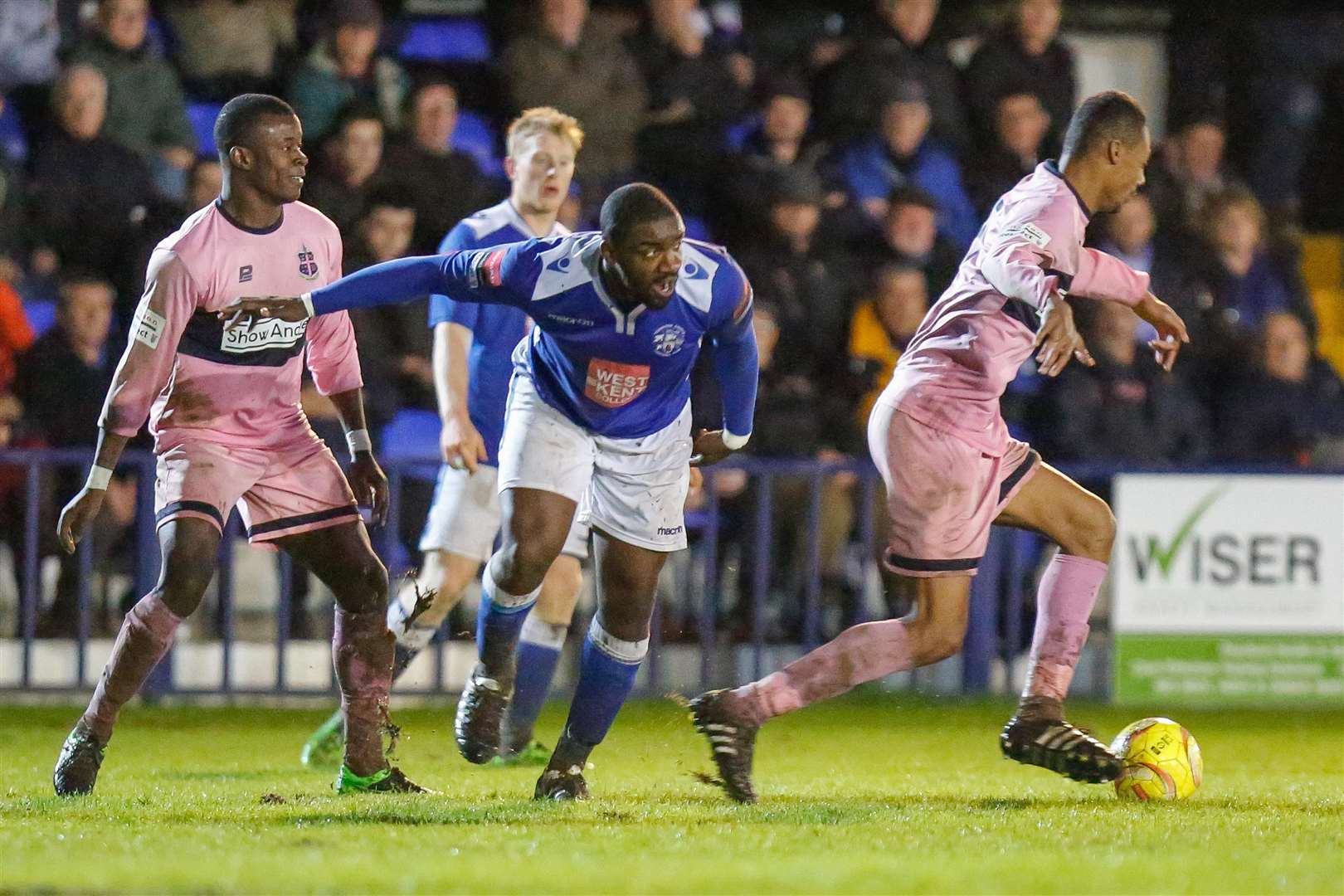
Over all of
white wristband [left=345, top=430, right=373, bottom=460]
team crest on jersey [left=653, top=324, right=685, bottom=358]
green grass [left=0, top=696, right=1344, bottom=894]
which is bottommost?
green grass [left=0, top=696, right=1344, bottom=894]

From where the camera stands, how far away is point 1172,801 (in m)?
6.59

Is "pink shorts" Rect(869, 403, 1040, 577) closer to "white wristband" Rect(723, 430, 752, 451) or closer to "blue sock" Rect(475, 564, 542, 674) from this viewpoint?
"white wristband" Rect(723, 430, 752, 451)

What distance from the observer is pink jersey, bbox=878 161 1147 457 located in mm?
6410

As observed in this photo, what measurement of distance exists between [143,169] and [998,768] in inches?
231

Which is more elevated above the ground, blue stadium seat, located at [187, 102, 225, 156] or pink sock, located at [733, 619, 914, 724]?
blue stadium seat, located at [187, 102, 225, 156]

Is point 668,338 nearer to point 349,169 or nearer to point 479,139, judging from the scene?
point 349,169

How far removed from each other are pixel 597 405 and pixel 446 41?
24.9ft

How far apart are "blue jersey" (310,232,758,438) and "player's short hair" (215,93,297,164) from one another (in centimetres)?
62

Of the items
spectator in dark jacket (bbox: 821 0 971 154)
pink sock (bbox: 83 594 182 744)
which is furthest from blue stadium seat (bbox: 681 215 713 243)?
pink sock (bbox: 83 594 182 744)

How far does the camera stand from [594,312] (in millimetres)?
6289

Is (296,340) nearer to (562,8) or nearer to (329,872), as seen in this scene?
(329,872)

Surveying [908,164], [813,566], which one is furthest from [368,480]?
[908,164]

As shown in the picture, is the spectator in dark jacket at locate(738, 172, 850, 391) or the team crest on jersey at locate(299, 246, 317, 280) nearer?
the team crest on jersey at locate(299, 246, 317, 280)

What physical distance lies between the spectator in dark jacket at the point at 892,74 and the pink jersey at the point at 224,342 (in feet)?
21.7
